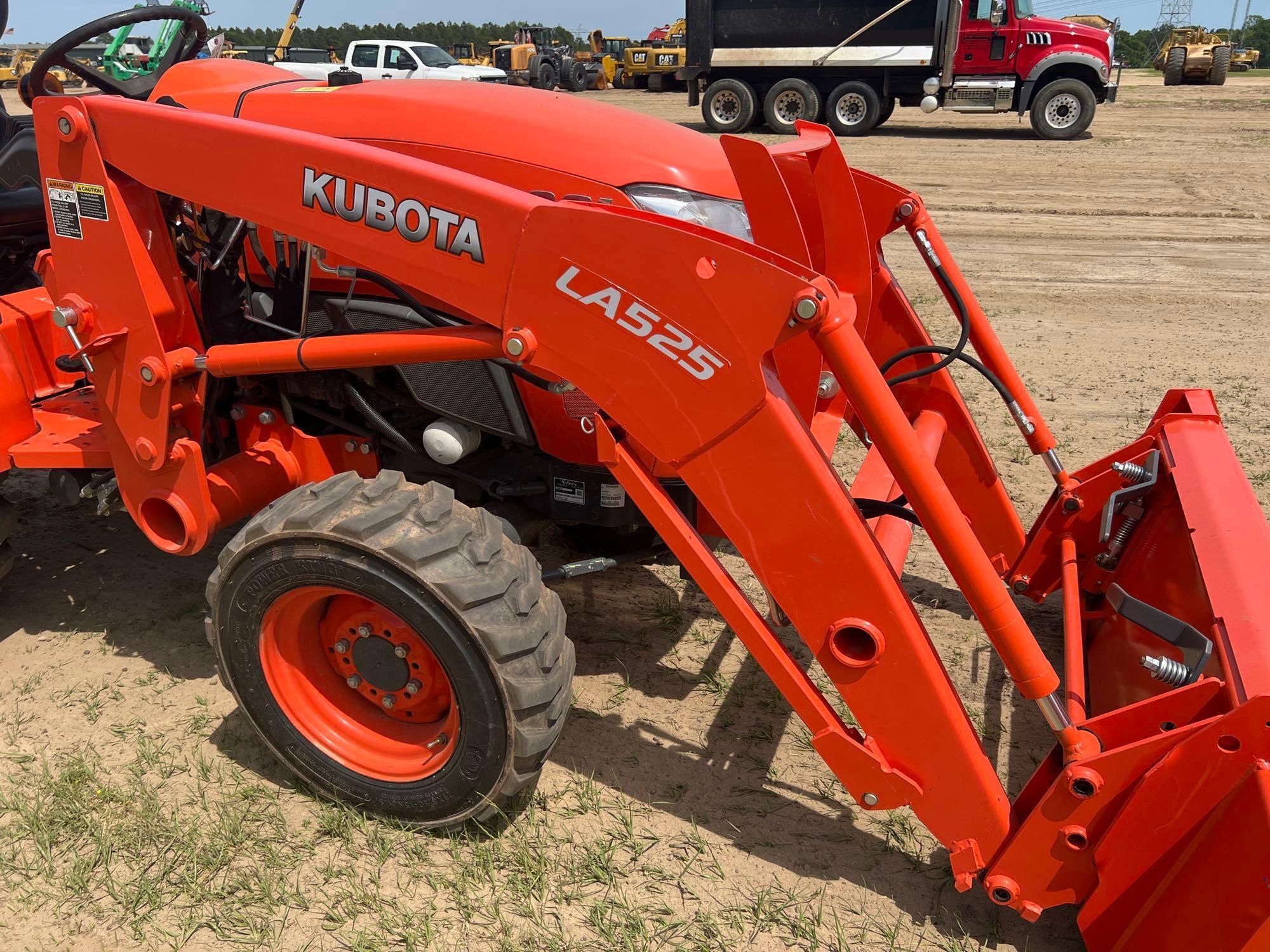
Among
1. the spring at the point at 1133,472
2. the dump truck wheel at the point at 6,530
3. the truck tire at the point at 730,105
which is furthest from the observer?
the truck tire at the point at 730,105

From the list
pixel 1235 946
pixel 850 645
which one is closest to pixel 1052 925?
pixel 1235 946

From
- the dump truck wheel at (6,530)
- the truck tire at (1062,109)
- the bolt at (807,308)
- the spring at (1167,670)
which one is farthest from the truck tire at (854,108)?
the bolt at (807,308)

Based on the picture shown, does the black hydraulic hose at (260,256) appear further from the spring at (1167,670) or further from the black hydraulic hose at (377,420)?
the spring at (1167,670)

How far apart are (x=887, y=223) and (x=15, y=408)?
2754 millimetres

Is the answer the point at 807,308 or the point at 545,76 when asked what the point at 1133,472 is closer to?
the point at 807,308

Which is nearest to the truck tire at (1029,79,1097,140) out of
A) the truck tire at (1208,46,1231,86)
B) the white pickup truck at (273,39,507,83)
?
the white pickup truck at (273,39,507,83)

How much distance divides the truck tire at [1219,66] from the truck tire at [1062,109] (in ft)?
45.7

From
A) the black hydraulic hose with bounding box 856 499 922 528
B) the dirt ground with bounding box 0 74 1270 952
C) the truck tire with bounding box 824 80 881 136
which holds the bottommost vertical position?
the dirt ground with bounding box 0 74 1270 952

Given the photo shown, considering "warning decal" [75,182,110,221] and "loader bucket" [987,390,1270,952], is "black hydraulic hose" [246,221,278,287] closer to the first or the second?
"warning decal" [75,182,110,221]

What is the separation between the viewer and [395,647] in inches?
99.5

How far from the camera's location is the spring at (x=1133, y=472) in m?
2.97

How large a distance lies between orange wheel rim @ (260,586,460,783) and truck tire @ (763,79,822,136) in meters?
15.8

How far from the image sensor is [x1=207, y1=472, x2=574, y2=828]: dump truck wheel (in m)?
2.29

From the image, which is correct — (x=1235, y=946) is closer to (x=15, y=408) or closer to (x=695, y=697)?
(x=695, y=697)
